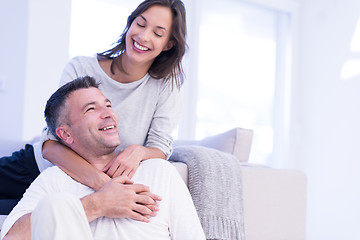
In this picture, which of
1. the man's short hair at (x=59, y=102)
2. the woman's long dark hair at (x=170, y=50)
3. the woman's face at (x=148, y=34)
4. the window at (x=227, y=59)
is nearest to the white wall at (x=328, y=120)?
the window at (x=227, y=59)

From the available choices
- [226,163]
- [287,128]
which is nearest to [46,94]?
[226,163]

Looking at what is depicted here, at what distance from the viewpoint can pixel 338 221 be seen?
379 cm

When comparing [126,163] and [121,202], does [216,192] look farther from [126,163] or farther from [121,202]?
[121,202]

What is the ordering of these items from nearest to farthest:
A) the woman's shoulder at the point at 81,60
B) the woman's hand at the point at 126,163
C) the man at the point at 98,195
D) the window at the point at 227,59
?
1. the man at the point at 98,195
2. the woman's hand at the point at 126,163
3. the woman's shoulder at the point at 81,60
4. the window at the point at 227,59

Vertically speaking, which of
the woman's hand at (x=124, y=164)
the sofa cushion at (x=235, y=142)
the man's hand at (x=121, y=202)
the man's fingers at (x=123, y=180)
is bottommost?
the man's hand at (x=121, y=202)

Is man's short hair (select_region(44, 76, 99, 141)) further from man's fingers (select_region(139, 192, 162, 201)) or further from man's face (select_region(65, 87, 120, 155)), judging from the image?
man's fingers (select_region(139, 192, 162, 201))

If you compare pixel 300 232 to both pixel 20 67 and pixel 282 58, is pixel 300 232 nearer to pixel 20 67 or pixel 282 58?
pixel 20 67

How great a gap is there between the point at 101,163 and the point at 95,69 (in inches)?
18.5

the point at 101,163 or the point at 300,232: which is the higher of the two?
the point at 101,163

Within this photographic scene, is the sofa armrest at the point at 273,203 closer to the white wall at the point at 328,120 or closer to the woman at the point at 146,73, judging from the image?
the woman at the point at 146,73

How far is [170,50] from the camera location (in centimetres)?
182

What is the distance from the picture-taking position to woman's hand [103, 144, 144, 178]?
1.39m

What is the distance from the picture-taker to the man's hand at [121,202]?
121cm

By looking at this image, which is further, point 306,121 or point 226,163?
point 306,121
